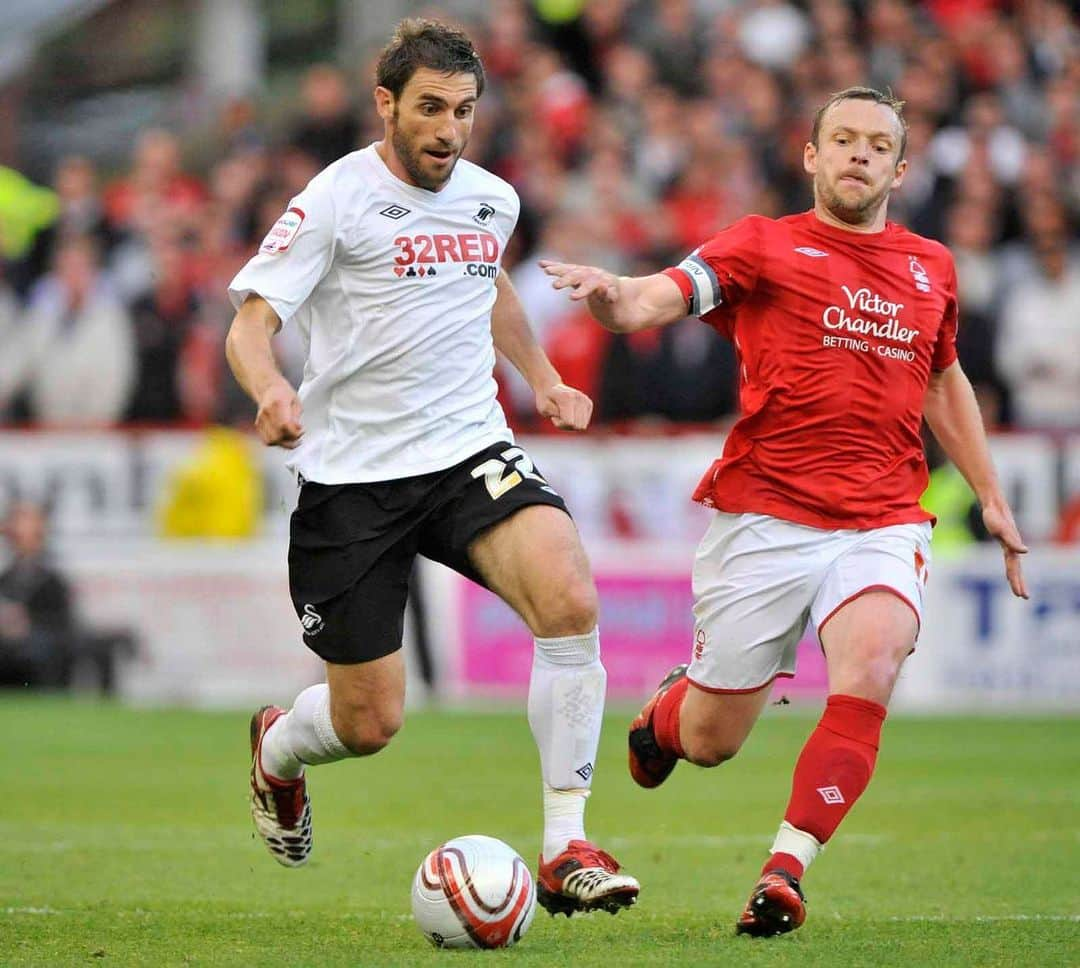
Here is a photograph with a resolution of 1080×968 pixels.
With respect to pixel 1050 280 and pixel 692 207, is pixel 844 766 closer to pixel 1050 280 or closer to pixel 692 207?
pixel 1050 280

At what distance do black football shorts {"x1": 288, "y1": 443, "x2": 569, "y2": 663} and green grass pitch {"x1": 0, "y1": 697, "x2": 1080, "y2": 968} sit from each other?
975mm

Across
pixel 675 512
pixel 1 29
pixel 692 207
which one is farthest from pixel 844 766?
pixel 1 29

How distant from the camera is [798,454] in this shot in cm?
755

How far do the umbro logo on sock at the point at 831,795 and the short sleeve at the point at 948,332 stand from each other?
1635 mm

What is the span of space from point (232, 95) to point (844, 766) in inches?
701

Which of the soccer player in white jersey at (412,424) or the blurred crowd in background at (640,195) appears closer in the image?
the soccer player in white jersey at (412,424)

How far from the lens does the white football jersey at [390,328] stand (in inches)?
289

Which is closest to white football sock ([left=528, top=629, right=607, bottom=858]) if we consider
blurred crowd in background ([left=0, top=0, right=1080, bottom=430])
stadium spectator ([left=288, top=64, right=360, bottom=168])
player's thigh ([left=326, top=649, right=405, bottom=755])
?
player's thigh ([left=326, top=649, right=405, bottom=755])

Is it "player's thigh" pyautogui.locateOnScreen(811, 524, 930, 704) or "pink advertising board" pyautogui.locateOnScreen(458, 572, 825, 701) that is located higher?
"player's thigh" pyautogui.locateOnScreen(811, 524, 930, 704)

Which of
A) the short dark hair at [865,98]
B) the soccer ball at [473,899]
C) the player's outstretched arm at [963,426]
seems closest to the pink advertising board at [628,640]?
the player's outstretched arm at [963,426]

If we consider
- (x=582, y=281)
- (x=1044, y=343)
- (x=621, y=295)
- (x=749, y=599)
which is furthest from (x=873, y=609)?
(x=1044, y=343)

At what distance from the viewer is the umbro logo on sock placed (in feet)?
22.7

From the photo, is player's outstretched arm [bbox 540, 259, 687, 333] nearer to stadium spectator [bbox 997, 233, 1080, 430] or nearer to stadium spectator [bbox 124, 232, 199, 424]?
stadium spectator [bbox 997, 233, 1080, 430]

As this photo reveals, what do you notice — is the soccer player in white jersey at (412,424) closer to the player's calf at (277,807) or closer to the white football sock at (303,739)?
the white football sock at (303,739)
